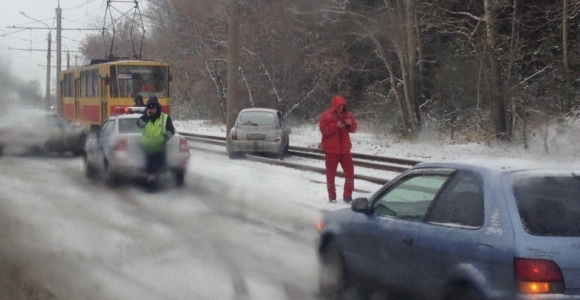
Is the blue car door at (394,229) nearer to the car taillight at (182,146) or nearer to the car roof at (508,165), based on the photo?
the car roof at (508,165)

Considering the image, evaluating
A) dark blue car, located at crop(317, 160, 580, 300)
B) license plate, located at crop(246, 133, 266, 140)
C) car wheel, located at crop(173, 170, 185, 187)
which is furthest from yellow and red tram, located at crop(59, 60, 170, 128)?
dark blue car, located at crop(317, 160, 580, 300)

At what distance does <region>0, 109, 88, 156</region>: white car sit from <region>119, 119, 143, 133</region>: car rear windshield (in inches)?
353

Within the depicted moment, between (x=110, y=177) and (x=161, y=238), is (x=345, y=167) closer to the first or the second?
(x=161, y=238)

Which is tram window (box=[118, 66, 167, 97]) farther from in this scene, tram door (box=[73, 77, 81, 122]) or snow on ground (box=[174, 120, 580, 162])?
snow on ground (box=[174, 120, 580, 162])

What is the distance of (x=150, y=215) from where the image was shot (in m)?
13.2

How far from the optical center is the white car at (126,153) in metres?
16.5

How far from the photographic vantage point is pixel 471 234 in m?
5.64

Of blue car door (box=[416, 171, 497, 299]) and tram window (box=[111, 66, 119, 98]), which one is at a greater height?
tram window (box=[111, 66, 119, 98])

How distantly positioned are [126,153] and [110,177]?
0.73 m

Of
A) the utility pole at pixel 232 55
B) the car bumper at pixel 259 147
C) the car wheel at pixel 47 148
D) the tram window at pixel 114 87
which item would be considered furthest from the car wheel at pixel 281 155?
the tram window at pixel 114 87

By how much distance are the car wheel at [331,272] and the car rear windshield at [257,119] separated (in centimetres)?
1778

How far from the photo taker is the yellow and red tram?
96.6ft

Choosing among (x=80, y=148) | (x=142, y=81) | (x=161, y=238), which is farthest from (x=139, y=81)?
(x=161, y=238)

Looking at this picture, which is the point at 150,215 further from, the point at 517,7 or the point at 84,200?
the point at 517,7
